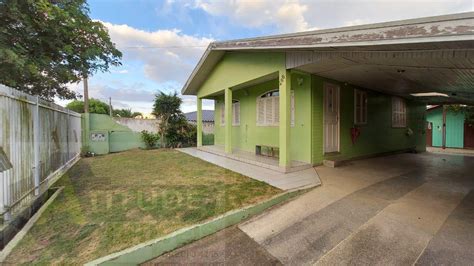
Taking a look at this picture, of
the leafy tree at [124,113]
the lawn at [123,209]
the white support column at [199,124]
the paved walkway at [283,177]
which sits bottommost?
the lawn at [123,209]

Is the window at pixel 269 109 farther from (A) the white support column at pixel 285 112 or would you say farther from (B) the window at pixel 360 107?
(B) the window at pixel 360 107

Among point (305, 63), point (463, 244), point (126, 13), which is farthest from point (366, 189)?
point (126, 13)

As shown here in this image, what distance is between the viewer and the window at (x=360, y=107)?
25.1ft

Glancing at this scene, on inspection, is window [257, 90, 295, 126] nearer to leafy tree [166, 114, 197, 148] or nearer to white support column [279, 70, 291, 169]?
white support column [279, 70, 291, 169]

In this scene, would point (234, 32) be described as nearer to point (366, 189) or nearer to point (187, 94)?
point (187, 94)

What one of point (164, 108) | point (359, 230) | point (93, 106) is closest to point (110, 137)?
point (164, 108)

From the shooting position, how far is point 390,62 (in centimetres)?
434

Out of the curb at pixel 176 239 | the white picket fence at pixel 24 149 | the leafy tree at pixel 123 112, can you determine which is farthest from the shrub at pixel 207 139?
the leafy tree at pixel 123 112

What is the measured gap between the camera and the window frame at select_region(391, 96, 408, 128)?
9734 millimetres

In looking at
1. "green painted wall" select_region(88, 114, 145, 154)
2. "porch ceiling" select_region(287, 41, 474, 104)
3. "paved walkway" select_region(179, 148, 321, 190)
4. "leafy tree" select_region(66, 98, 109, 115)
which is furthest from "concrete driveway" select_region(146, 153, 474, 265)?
"leafy tree" select_region(66, 98, 109, 115)

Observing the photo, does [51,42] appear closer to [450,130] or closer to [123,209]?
[123,209]

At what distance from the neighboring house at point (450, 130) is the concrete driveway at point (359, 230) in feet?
45.7

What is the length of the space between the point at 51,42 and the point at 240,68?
545 centimetres

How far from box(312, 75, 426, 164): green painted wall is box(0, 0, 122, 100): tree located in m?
6.77
